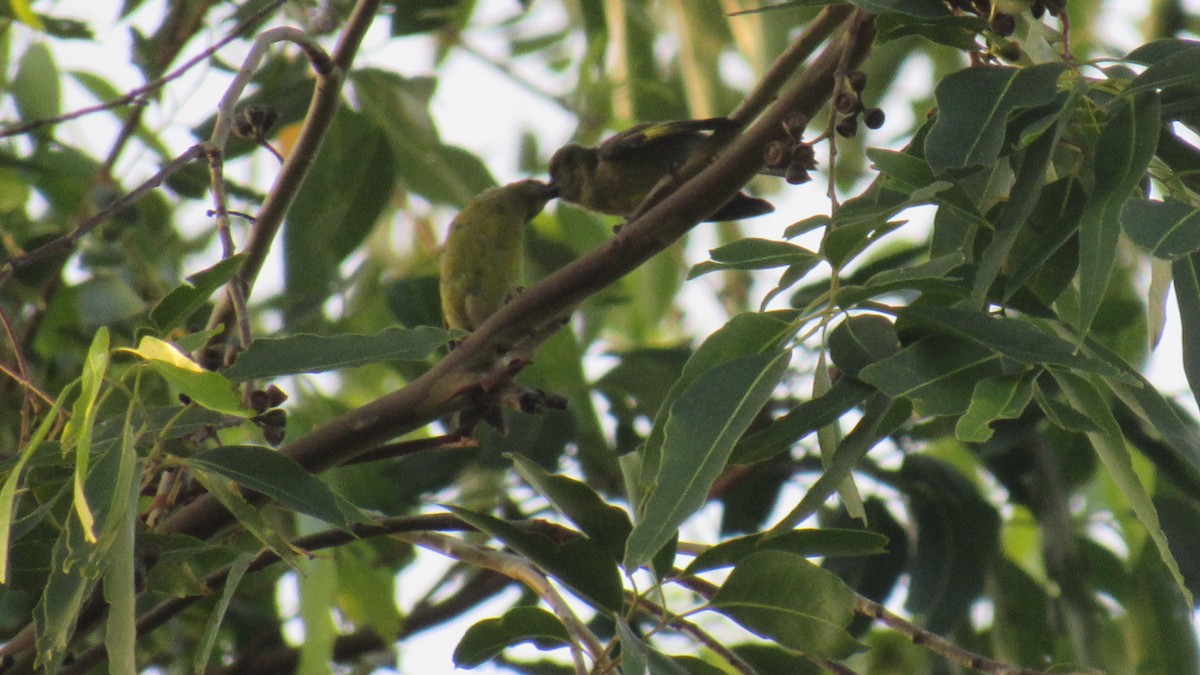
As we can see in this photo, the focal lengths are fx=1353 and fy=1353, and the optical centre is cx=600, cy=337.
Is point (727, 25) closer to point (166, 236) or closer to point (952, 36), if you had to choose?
point (166, 236)

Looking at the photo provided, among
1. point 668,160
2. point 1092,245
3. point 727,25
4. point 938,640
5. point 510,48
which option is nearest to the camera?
point 1092,245

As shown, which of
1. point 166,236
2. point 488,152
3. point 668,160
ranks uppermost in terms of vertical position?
point 488,152

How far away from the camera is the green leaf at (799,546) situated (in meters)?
1.47

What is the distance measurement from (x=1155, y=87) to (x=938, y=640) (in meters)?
0.62

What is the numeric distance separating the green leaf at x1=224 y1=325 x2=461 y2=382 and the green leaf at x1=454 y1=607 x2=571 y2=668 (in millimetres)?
337

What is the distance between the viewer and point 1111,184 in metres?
1.29

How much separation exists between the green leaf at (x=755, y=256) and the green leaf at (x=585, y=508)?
32 centimetres

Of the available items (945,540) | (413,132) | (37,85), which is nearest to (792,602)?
(945,540)

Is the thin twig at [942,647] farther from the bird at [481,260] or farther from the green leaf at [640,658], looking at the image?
the bird at [481,260]

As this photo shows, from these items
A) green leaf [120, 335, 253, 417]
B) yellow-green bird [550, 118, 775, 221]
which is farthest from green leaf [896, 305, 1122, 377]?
yellow-green bird [550, 118, 775, 221]

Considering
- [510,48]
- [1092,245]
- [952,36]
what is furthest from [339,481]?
[510,48]

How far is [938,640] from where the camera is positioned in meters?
1.48

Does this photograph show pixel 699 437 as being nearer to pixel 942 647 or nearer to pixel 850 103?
pixel 942 647

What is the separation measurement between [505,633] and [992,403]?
604mm
